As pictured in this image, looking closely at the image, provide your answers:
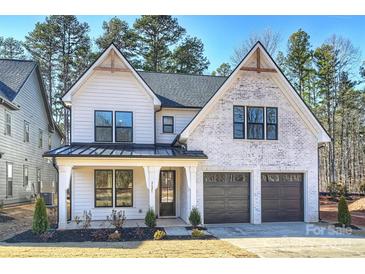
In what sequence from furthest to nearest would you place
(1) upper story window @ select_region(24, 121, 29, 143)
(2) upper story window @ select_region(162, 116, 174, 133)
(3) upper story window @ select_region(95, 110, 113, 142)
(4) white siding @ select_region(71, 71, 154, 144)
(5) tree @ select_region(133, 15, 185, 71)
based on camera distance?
(5) tree @ select_region(133, 15, 185, 71) → (1) upper story window @ select_region(24, 121, 29, 143) → (2) upper story window @ select_region(162, 116, 174, 133) → (3) upper story window @ select_region(95, 110, 113, 142) → (4) white siding @ select_region(71, 71, 154, 144)

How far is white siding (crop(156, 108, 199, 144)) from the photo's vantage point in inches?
700

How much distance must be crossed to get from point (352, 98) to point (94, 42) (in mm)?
26763

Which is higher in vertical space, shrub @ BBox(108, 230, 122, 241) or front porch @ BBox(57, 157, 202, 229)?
front porch @ BBox(57, 157, 202, 229)

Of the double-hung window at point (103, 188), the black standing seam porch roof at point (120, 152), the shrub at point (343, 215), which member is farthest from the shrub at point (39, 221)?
the shrub at point (343, 215)

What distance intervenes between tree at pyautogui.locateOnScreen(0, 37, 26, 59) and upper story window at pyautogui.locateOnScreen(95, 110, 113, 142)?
92.2 ft

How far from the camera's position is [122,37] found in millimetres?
35312

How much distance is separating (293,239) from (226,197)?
4262mm

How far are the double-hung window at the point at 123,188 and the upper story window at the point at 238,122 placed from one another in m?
5.28

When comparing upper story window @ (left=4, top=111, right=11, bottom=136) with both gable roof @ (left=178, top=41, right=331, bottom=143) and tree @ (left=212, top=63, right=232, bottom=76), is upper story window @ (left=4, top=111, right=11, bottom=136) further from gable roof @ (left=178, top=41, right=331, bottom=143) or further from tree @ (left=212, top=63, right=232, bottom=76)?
tree @ (left=212, top=63, right=232, bottom=76)

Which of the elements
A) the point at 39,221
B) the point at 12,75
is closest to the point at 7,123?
the point at 12,75

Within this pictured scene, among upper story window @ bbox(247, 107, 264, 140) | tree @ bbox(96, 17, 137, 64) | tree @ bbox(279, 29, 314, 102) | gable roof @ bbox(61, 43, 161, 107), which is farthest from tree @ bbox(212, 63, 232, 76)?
gable roof @ bbox(61, 43, 161, 107)

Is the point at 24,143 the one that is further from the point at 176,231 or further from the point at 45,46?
the point at 45,46

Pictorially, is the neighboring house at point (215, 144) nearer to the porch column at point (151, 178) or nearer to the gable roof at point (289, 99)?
the gable roof at point (289, 99)

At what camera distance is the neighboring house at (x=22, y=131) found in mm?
19905
